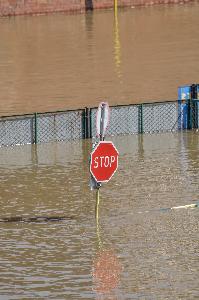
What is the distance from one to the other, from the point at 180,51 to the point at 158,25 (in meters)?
12.9

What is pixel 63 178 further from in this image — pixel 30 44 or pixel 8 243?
pixel 30 44

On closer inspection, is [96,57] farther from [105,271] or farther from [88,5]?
[105,271]

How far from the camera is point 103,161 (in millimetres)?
27250

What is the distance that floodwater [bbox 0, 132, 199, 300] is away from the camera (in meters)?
24.4

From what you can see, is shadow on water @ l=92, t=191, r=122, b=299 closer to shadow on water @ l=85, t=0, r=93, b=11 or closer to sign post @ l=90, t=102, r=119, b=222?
sign post @ l=90, t=102, r=119, b=222

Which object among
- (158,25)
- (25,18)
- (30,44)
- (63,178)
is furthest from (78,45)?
(63,178)

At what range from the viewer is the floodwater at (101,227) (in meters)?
24.4

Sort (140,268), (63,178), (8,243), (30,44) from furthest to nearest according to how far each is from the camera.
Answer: (30,44) → (63,178) → (8,243) → (140,268)

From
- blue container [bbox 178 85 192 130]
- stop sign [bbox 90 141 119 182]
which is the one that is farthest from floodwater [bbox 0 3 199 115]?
stop sign [bbox 90 141 119 182]

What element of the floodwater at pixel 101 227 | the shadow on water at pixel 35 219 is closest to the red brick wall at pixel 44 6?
the floodwater at pixel 101 227

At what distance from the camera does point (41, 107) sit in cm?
5019

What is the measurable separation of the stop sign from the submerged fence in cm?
1130

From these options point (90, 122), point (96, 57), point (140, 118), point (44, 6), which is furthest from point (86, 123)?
point (44, 6)

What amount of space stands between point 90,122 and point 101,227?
11.4 m
